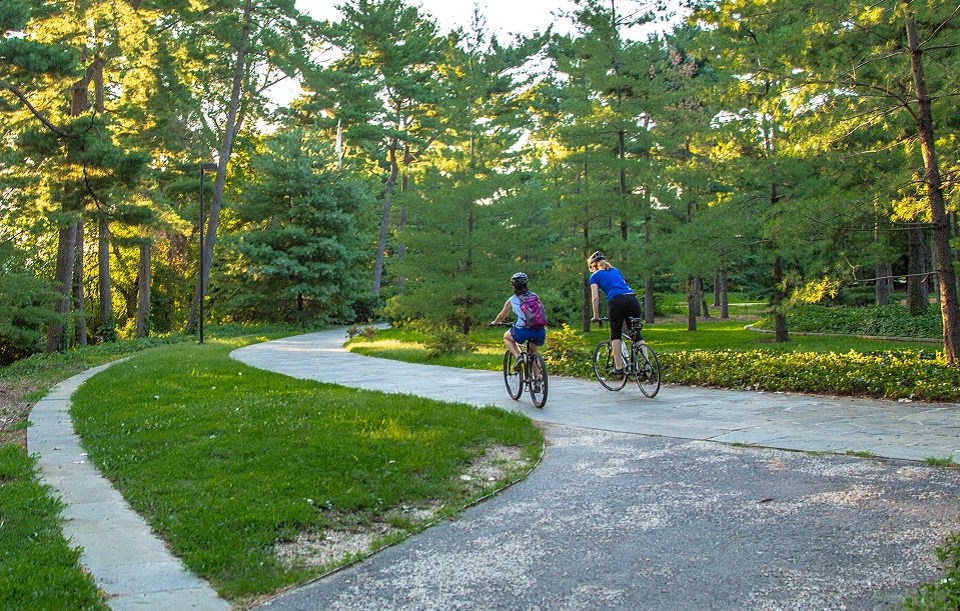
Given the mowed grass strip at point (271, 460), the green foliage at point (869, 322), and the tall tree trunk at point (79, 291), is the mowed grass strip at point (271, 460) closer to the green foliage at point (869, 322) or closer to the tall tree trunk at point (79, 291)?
the green foliage at point (869, 322)

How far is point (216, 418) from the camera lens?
27.5ft

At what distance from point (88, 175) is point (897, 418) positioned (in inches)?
730

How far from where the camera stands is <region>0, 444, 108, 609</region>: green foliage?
382 cm

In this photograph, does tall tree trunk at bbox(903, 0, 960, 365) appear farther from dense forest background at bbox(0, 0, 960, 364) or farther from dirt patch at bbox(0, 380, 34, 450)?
dirt patch at bbox(0, 380, 34, 450)

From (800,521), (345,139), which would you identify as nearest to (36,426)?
(800,521)

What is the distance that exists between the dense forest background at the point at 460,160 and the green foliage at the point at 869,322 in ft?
3.37

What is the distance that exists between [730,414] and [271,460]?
5.05 m

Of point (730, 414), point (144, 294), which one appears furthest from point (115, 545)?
point (144, 294)

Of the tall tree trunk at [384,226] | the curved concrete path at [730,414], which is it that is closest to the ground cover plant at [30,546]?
the curved concrete path at [730,414]

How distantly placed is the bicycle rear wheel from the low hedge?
272 centimetres

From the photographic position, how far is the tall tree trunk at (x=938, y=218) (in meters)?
10.1

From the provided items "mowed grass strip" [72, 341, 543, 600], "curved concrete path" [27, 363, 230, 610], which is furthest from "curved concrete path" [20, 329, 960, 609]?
"mowed grass strip" [72, 341, 543, 600]

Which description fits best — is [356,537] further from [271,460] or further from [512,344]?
[512,344]

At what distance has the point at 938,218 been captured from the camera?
400 inches
